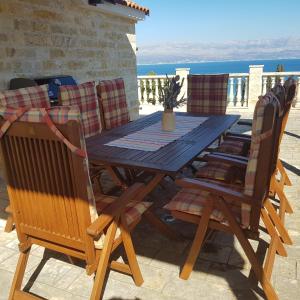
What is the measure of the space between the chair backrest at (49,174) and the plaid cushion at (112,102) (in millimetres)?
1994

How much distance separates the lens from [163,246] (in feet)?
7.80

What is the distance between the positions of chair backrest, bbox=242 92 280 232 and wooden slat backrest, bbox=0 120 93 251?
35.8 inches

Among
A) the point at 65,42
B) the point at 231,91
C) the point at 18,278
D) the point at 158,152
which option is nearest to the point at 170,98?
the point at 158,152

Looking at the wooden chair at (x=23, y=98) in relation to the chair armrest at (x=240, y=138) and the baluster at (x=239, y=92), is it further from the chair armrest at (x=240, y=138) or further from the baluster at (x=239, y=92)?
the baluster at (x=239, y=92)

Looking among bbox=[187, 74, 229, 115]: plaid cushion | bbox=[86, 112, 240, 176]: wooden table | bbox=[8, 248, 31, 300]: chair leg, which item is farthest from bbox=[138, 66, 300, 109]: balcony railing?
bbox=[8, 248, 31, 300]: chair leg

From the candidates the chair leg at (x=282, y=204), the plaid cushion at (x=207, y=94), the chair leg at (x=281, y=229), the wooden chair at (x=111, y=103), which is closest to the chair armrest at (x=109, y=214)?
the chair leg at (x=281, y=229)

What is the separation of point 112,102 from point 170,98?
991 mm

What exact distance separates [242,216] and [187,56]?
16060 centimetres

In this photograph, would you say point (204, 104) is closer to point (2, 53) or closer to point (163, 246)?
point (163, 246)

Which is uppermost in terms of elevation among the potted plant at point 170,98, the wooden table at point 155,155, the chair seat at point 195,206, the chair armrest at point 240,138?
the potted plant at point 170,98

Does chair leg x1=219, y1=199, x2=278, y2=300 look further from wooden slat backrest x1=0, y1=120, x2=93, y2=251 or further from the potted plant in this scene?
the potted plant

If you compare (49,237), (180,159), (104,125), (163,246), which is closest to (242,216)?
(180,159)

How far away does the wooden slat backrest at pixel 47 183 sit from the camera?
148 cm

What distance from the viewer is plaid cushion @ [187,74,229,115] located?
4215 millimetres
